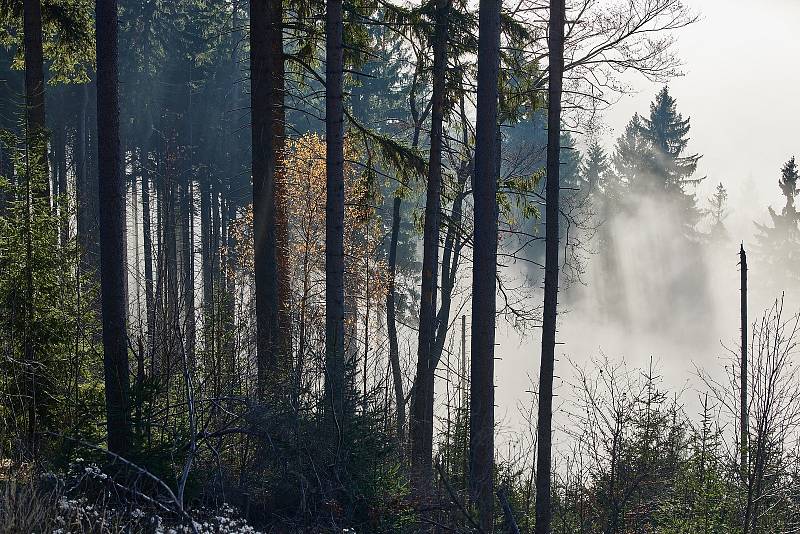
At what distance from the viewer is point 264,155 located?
528 inches

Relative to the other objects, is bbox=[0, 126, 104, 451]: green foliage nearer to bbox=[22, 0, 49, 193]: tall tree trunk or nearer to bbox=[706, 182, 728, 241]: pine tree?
bbox=[22, 0, 49, 193]: tall tree trunk

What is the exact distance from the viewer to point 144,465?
850 centimetres

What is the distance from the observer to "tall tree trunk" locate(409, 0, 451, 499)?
16.0 m

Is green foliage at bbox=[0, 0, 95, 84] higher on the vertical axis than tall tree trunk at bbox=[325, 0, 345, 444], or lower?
higher

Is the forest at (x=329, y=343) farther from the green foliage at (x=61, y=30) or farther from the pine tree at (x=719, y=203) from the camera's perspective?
the pine tree at (x=719, y=203)

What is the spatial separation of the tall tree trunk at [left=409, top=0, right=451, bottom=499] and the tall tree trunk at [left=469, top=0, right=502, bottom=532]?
1.88 metres

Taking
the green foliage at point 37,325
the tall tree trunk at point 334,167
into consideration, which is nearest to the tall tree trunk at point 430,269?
the tall tree trunk at point 334,167

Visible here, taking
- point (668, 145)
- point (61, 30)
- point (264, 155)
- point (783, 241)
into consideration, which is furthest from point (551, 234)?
point (783, 241)

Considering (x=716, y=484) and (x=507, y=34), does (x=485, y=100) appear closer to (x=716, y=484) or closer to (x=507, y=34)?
(x=507, y=34)

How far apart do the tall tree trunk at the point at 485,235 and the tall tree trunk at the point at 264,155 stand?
3.44 meters

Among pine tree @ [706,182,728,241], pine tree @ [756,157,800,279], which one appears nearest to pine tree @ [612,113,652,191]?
pine tree @ [756,157,800,279]

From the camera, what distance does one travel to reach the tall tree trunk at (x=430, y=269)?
52.4 feet

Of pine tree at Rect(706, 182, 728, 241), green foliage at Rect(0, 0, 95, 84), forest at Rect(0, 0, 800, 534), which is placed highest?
pine tree at Rect(706, 182, 728, 241)

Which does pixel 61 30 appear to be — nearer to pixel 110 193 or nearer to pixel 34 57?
pixel 34 57
